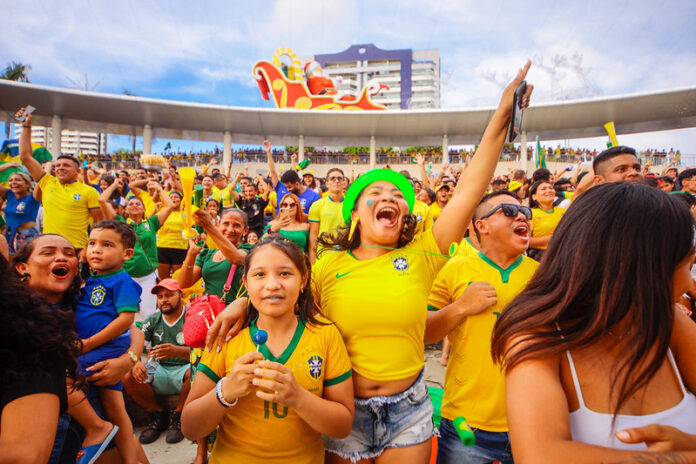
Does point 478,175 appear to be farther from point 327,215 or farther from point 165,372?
point 327,215

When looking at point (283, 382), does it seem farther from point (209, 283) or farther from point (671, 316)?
point (209, 283)

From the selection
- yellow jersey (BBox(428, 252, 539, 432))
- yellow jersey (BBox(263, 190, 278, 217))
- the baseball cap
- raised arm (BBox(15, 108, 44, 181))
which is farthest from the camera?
yellow jersey (BBox(263, 190, 278, 217))

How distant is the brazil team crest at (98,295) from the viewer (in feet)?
8.30

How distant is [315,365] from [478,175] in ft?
4.01

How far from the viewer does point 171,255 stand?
5996 millimetres

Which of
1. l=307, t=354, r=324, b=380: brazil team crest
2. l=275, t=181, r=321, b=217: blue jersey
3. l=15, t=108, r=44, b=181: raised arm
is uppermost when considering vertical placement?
l=15, t=108, r=44, b=181: raised arm

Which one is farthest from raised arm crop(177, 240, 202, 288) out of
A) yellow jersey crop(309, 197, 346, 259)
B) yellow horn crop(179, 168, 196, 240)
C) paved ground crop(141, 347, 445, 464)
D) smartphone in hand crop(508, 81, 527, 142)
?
smartphone in hand crop(508, 81, 527, 142)

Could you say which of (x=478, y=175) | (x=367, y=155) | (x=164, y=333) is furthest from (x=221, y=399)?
(x=367, y=155)

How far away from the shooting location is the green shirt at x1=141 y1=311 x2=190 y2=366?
3697 mm

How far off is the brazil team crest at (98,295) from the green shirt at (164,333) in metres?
1.23

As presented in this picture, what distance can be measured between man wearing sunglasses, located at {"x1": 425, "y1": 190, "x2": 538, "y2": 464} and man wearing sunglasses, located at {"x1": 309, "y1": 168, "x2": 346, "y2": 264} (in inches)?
132

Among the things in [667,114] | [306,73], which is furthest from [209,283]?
[306,73]

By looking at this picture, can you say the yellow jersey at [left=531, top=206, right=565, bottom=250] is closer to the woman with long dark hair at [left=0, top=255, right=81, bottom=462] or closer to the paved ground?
the paved ground

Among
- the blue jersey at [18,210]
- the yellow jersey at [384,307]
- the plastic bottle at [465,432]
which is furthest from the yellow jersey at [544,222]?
the blue jersey at [18,210]
